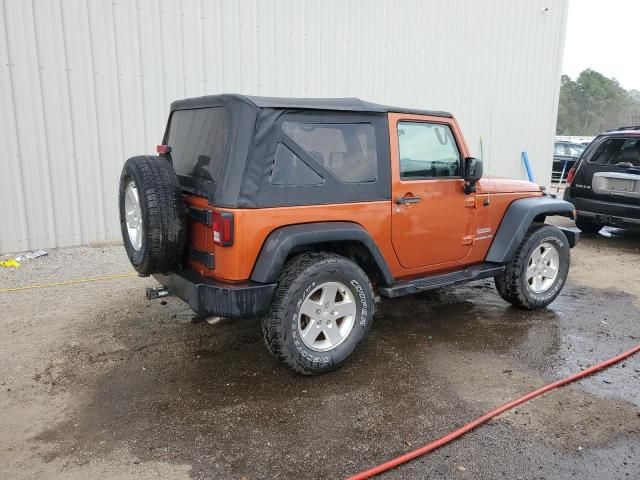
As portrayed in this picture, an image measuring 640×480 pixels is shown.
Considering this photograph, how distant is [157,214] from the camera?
11.0 ft

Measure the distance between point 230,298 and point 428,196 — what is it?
5.95ft

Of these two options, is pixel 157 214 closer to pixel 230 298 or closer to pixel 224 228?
pixel 224 228

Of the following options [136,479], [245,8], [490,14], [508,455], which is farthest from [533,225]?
[490,14]

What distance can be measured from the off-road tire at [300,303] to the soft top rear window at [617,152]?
19.5 ft

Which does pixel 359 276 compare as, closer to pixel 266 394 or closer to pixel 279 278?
pixel 279 278

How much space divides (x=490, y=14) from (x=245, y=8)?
6113mm

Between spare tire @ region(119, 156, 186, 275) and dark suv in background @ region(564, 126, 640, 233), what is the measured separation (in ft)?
21.6

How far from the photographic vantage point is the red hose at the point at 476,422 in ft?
8.68

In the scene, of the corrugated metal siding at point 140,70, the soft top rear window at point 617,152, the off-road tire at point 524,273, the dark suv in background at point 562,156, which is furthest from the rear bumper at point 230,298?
the dark suv in background at point 562,156

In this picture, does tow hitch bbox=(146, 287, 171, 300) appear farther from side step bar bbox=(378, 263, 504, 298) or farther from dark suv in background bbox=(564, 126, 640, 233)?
dark suv in background bbox=(564, 126, 640, 233)

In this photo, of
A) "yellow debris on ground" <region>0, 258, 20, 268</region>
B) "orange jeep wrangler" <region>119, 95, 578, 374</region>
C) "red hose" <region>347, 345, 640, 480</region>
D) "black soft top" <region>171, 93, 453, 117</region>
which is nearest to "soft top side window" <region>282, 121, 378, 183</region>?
"orange jeep wrangler" <region>119, 95, 578, 374</region>

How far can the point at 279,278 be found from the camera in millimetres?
3412

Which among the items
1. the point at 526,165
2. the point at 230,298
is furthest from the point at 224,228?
the point at 526,165

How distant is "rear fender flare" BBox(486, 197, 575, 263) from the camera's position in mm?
4656
